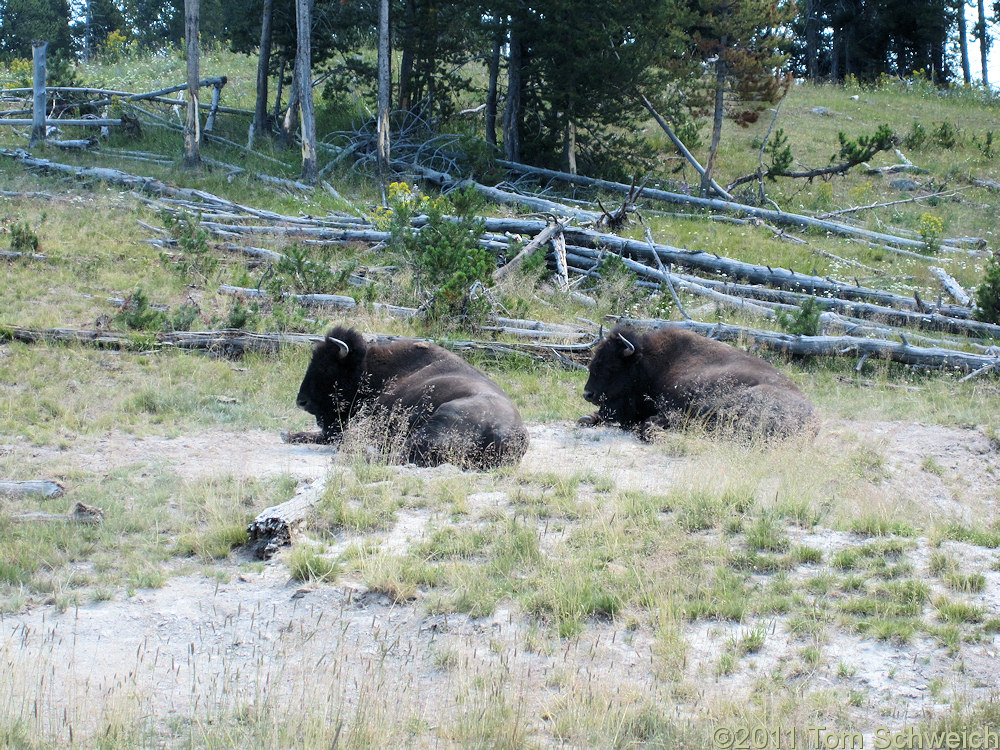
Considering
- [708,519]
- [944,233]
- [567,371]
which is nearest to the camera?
[708,519]

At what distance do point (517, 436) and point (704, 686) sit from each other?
4145mm

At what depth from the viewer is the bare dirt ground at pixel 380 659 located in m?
3.93

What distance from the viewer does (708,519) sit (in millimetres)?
6223

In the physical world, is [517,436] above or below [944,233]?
below

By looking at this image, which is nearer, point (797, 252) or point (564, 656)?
point (564, 656)

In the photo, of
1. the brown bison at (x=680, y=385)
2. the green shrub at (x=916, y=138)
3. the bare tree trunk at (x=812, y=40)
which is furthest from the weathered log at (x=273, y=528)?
the bare tree trunk at (x=812, y=40)

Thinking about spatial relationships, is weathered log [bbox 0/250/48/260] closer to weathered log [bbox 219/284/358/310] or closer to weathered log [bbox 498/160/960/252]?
weathered log [bbox 219/284/358/310]

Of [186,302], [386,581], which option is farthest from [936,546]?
[186,302]

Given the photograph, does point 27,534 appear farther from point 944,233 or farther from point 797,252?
point 944,233

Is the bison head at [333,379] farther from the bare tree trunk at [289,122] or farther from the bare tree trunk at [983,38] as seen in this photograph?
the bare tree trunk at [983,38]

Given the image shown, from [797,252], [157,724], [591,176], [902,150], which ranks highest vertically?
[902,150]

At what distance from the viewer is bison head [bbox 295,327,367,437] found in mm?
9352

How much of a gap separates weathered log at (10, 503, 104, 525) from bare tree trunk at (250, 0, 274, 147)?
2133 centimetres

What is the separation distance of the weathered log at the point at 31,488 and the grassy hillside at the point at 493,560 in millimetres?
94
